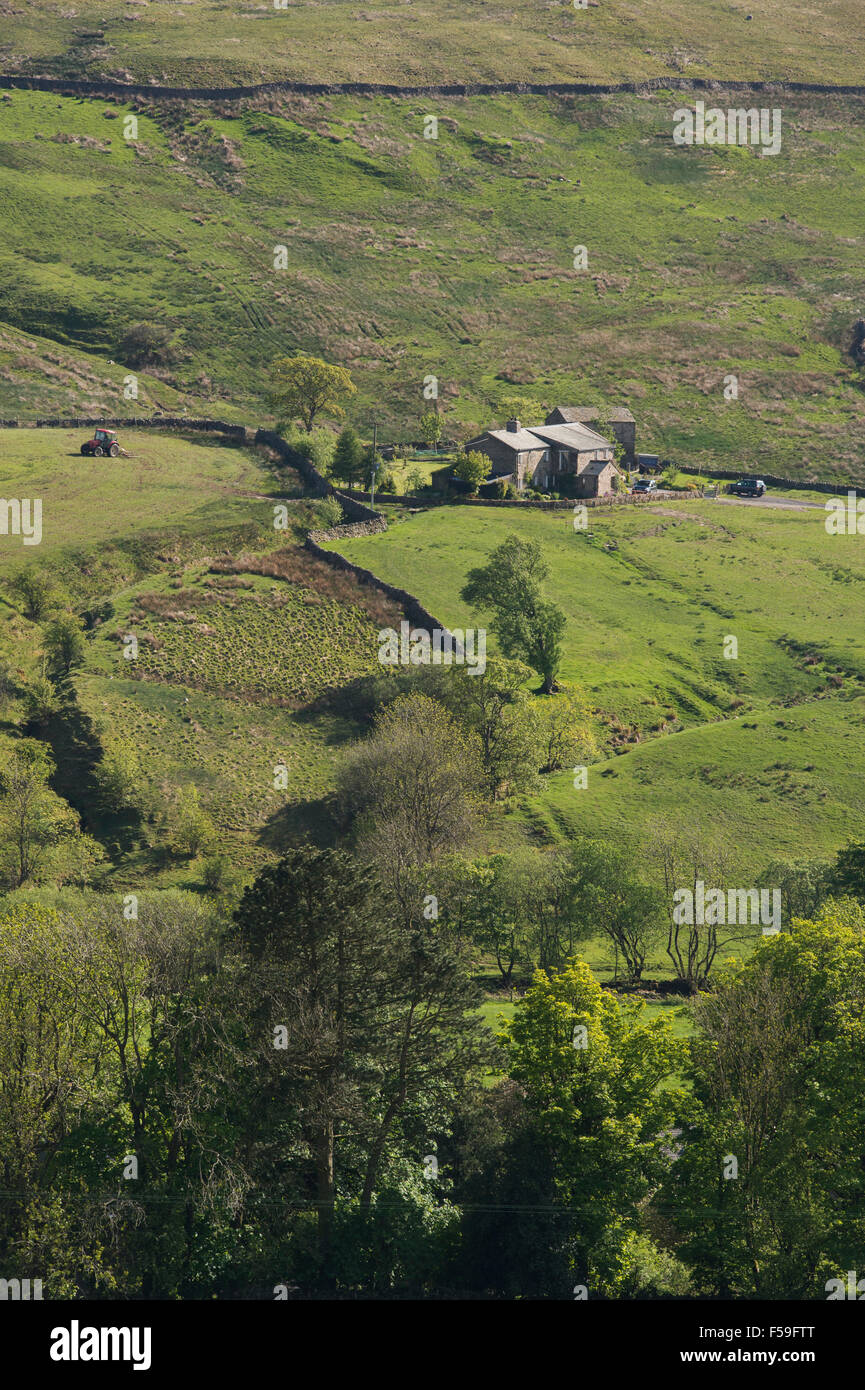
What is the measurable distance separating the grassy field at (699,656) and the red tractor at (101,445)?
27.8m

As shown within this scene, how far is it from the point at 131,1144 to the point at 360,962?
30.6 feet

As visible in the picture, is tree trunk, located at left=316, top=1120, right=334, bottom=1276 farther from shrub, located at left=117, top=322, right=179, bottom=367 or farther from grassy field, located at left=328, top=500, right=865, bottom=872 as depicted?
shrub, located at left=117, top=322, right=179, bottom=367

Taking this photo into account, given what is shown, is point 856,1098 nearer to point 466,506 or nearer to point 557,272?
point 466,506

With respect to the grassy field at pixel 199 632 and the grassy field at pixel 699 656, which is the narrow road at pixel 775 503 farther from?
the grassy field at pixel 199 632

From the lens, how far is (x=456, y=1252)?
141ft

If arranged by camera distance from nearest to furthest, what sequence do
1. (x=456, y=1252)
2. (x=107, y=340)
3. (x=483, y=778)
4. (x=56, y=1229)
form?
(x=56, y=1229) < (x=456, y=1252) < (x=483, y=778) < (x=107, y=340)

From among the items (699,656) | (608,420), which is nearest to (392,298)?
(608,420)

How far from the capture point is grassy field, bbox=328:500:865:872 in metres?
76.6

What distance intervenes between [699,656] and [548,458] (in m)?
34.8

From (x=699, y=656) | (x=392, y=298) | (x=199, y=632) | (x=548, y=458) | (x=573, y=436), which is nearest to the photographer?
(x=199, y=632)

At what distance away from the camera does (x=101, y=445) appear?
119 metres

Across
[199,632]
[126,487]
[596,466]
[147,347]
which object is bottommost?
[199,632]

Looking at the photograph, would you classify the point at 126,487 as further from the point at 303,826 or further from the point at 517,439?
the point at 303,826

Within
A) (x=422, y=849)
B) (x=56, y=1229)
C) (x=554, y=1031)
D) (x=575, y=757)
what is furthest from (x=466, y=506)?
A: (x=56, y=1229)
